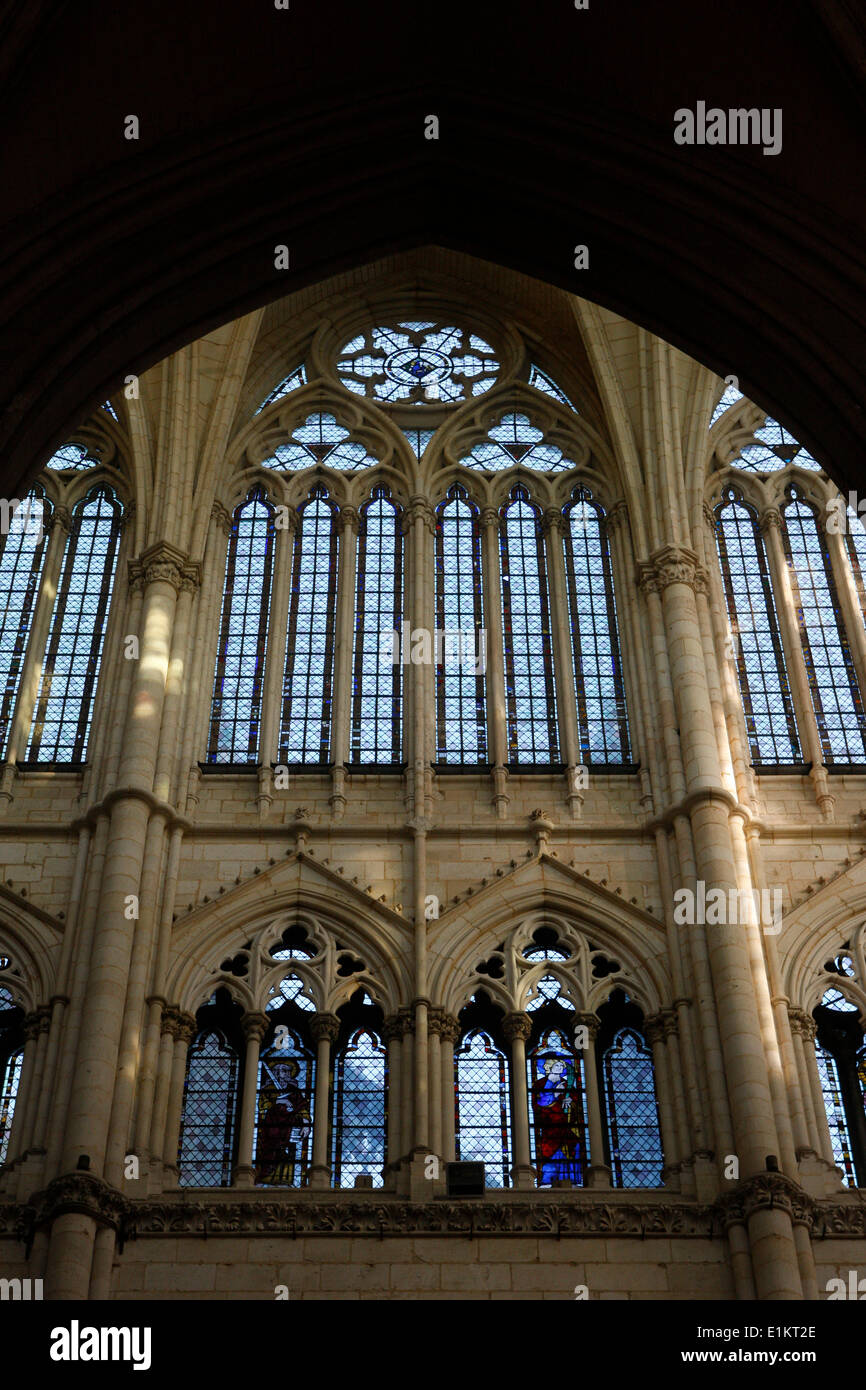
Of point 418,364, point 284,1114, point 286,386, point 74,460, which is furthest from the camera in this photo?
point 418,364

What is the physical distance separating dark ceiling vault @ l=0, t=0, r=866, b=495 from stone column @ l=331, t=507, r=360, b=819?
301 inches

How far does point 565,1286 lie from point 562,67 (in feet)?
35.1

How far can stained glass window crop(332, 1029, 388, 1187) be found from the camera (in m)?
18.8

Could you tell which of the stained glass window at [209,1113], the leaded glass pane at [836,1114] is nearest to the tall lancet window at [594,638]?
the leaded glass pane at [836,1114]

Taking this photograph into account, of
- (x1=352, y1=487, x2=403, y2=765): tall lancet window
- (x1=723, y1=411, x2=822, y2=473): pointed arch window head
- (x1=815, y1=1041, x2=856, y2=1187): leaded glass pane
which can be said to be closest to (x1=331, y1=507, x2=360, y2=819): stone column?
(x1=352, y1=487, x2=403, y2=765): tall lancet window

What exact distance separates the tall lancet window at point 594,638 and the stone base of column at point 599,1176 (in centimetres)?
558

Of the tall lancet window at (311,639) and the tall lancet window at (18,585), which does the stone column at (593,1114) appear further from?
the tall lancet window at (18,585)

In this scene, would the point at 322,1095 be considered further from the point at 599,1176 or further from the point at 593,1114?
the point at 599,1176

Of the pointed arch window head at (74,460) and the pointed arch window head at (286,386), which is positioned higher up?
the pointed arch window head at (286,386)

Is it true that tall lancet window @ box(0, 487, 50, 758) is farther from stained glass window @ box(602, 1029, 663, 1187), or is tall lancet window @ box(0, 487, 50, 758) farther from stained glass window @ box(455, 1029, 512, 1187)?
stained glass window @ box(602, 1029, 663, 1187)

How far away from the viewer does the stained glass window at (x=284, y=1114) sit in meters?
18.8

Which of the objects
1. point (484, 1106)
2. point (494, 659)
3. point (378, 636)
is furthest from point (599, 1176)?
point (378, 636)

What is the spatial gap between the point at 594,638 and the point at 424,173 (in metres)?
9.62

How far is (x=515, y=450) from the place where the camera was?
88.2 ft
